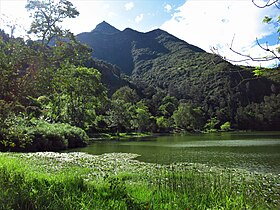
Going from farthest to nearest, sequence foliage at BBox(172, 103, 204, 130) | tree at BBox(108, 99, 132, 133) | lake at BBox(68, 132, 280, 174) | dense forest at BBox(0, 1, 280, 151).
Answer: foliage at BBox(172, 103, 204, 130) → tree at BBox(108, 99, 132, 133) → lake at BBox(68, 132, 280, 174) → dense forest at BBox(0, 1, 280, 151)

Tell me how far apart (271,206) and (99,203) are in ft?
18.1

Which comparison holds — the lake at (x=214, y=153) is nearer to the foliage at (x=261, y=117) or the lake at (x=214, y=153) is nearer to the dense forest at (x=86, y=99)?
the dense forest at (x=86, y=99)

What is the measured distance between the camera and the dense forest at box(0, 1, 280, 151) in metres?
9.37

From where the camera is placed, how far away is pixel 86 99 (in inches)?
2306

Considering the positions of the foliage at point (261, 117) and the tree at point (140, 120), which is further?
the foliage at point (261, 117)

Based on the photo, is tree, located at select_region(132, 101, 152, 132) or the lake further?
tree, located at select_region(132, 101, 152, 132)

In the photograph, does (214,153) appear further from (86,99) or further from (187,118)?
(187,118)

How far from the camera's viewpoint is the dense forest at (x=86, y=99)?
9367 mm

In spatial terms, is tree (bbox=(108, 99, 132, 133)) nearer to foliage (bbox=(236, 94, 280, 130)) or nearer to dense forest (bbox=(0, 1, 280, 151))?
dense forest (bbox=(0, 1, 280, 151))

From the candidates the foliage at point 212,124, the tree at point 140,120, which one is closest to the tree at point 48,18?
the tree at point 140,120

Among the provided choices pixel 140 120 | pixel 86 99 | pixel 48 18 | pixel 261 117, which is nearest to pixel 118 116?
pixel 140 120

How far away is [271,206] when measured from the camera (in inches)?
326

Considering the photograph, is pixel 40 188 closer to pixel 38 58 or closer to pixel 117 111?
pixel 38 58

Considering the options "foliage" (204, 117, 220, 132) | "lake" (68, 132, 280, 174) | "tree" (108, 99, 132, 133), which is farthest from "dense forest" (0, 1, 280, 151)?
"lake" (68, 132, 280, 174)
